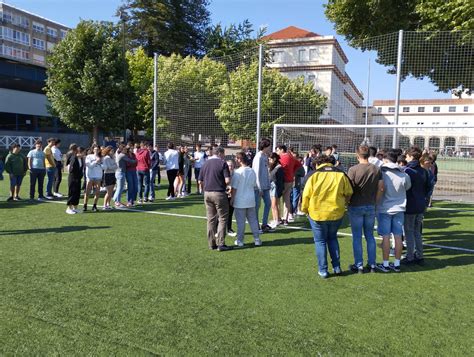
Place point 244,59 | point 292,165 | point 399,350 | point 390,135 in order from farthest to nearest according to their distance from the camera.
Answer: point 244,59 < point 390,135 < point 292,165 < point 399,350

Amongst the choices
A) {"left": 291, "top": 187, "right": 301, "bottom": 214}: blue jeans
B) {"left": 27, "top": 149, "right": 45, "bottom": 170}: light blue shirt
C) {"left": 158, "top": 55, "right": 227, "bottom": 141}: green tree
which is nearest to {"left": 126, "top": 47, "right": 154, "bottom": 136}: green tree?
{"left": 158, "top": 55, "right": 227, "bottom": 141}: green tree

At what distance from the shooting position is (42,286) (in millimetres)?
4637

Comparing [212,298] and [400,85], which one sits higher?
[400,85]

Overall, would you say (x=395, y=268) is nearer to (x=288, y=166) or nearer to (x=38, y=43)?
(x=288, y=166)

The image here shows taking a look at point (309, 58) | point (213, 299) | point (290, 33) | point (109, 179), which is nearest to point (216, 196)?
point (213, 299)

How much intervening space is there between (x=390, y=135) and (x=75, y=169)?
9634mm

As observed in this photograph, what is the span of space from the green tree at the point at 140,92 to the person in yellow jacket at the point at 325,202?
21680 millimetres

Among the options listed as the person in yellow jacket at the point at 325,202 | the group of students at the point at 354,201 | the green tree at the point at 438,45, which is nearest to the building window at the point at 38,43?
the green tree at the point at 438,45

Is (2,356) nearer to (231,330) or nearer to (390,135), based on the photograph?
(231,330)

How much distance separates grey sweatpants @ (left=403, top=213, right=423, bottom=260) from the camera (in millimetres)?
5859

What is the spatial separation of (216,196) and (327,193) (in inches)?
77.1

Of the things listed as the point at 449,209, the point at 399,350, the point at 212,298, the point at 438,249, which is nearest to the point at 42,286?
the point at 212,298

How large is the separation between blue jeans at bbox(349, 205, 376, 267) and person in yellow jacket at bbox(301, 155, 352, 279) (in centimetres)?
30

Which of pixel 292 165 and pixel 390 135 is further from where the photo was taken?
pixel 390 135
